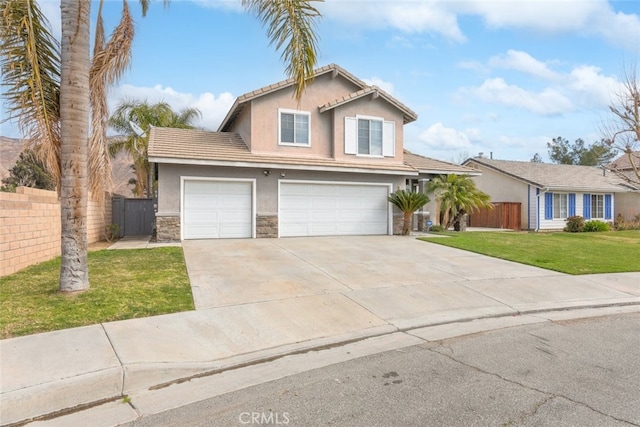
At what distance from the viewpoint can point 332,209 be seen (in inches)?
661

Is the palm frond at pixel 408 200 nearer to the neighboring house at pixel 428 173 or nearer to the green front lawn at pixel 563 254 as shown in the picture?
the green front lawn at pixel 563 254

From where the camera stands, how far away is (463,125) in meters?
41.6

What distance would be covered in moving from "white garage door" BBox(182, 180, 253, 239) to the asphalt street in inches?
434

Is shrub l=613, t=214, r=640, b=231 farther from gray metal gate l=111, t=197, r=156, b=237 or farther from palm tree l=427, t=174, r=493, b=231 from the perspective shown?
gray metal gate l=111, t=197, r=156, b=237

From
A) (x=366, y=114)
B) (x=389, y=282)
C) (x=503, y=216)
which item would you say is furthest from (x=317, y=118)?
(x=503, y=216)

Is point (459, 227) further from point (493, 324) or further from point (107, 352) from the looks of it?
point (107, 352)

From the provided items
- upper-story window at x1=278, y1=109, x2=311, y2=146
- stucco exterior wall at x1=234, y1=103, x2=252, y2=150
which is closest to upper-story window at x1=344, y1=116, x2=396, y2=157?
upper-story window at x1=278, y1=109, x2=311, y2=146

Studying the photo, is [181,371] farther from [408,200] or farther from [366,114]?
[366,114]

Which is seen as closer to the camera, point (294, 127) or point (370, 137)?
point (294, 127)

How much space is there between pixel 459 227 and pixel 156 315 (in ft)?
57.6

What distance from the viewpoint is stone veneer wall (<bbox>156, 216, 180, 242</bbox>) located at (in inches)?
557

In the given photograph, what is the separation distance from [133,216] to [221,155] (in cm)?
633

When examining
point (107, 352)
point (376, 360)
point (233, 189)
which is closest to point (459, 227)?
point (233, 189)

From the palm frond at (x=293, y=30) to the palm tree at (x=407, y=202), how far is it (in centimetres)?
973
